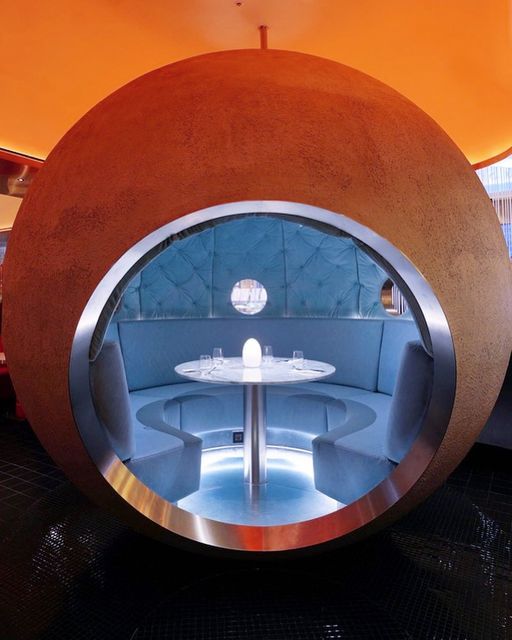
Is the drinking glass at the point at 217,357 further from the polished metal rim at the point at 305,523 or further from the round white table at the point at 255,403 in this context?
the polished metal rim at the point at 305,523

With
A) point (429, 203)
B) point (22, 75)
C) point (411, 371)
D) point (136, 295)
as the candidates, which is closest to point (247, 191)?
point (429, 203)

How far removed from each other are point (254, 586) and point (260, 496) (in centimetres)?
141

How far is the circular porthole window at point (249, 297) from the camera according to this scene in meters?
6.07

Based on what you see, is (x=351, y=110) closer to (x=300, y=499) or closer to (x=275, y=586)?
(x=275, y=586)

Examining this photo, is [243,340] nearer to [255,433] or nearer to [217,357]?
[217,357]

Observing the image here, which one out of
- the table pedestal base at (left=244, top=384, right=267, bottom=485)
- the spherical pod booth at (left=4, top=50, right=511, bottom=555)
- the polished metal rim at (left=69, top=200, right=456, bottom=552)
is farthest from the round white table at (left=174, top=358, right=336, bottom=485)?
the polished metal rim at (left=69, top=200, right=456, bottom=552)

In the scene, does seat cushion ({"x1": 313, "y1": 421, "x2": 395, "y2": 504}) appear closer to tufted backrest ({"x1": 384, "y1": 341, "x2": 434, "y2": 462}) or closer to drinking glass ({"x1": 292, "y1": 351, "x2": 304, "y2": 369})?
tufted backrest ({"x1": 384, "y1": 341, "x2": 434, "y2": 462})

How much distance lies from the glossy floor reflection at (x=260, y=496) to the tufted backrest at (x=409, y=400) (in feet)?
3.11

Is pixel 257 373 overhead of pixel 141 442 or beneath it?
overhead

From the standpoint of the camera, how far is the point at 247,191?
65.4 inches

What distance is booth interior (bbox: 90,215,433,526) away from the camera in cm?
277

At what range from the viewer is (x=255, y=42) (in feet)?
11.8

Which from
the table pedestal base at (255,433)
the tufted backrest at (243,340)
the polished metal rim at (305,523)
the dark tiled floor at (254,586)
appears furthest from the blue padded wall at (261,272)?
the polished metal rim at (305,523)

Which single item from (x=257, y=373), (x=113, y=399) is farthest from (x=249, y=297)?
(x=113, y=399)
